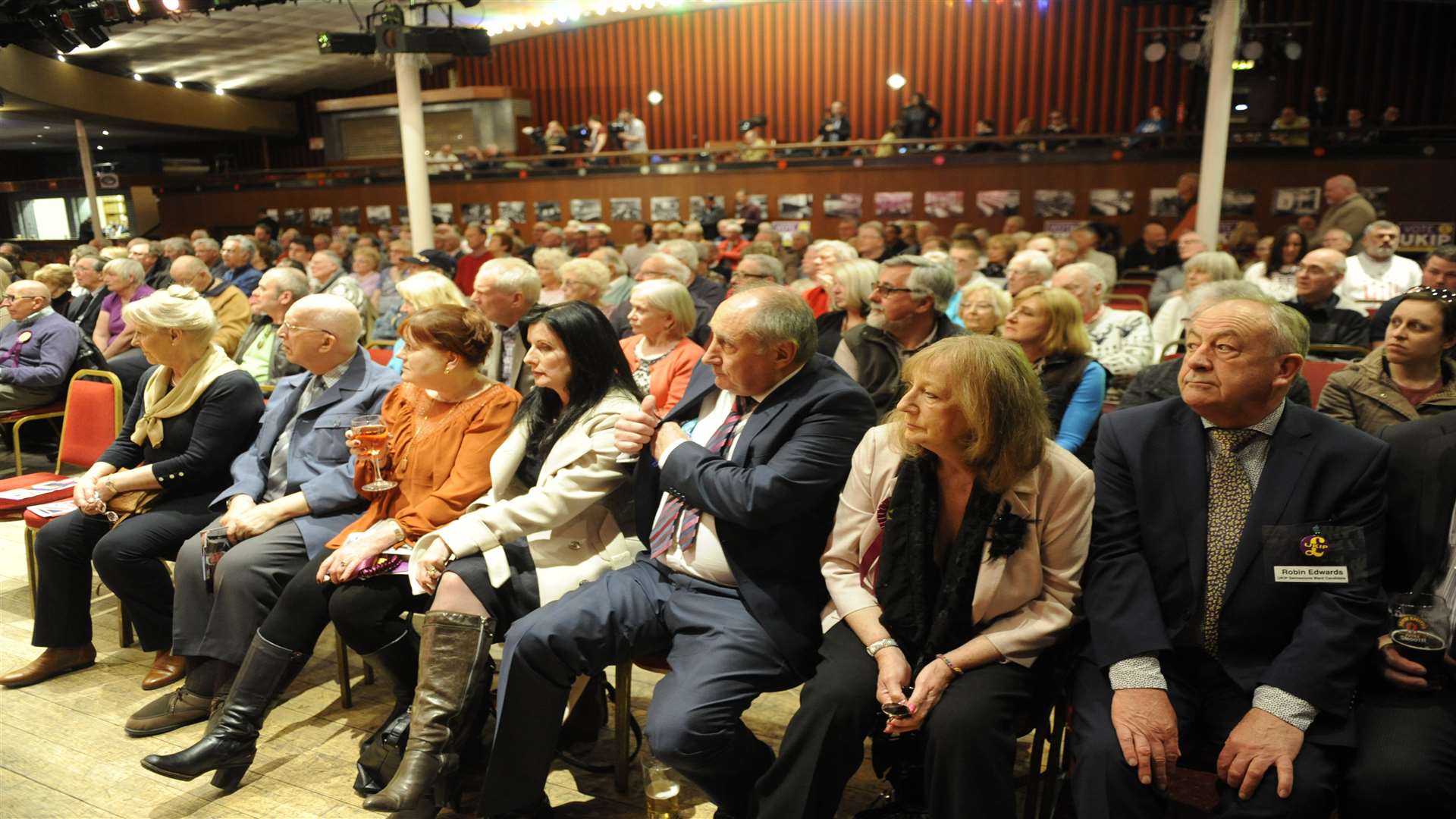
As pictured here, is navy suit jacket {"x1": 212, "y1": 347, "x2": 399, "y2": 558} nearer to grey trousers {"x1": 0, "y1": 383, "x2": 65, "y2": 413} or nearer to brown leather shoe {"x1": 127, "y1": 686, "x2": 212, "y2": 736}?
brown leather shoe {"x1": 127, "y1": 686, "x2": 212, "y2": 736}

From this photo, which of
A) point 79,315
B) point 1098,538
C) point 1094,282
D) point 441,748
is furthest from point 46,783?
point 79,315

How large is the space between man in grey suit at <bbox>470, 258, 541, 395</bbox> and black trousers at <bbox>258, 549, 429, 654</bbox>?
4.68ft

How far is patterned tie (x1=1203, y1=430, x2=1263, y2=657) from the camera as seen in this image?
6.24ft

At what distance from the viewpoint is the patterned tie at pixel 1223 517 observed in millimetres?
1901

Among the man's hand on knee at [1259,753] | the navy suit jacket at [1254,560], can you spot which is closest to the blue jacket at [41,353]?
the navy suit jacket at [1254,560]

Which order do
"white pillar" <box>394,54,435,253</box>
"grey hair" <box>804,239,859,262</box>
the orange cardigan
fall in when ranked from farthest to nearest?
"white pillar" <box>394,54,435,253</box> → "grey hair" <box>804,239,859,262</box> → the orange cardigan

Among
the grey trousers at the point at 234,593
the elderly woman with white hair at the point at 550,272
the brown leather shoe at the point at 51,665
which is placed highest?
the elderly woman with white hair at the point at 550,272

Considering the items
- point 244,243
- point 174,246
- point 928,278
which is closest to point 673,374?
point 928,278

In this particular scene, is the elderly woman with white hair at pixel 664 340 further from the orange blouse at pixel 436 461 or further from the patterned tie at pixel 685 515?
the patterned tie at pixel 685 515

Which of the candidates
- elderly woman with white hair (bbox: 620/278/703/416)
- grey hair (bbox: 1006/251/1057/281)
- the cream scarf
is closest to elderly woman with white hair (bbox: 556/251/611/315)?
elderly woman with white hair (bbox: 620/278/703/416)

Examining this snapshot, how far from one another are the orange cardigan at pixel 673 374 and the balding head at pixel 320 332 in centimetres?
91

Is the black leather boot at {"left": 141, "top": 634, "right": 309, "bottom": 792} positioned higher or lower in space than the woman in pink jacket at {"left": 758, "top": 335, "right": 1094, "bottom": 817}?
lower

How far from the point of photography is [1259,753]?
1.72 m

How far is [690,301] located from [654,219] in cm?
914
